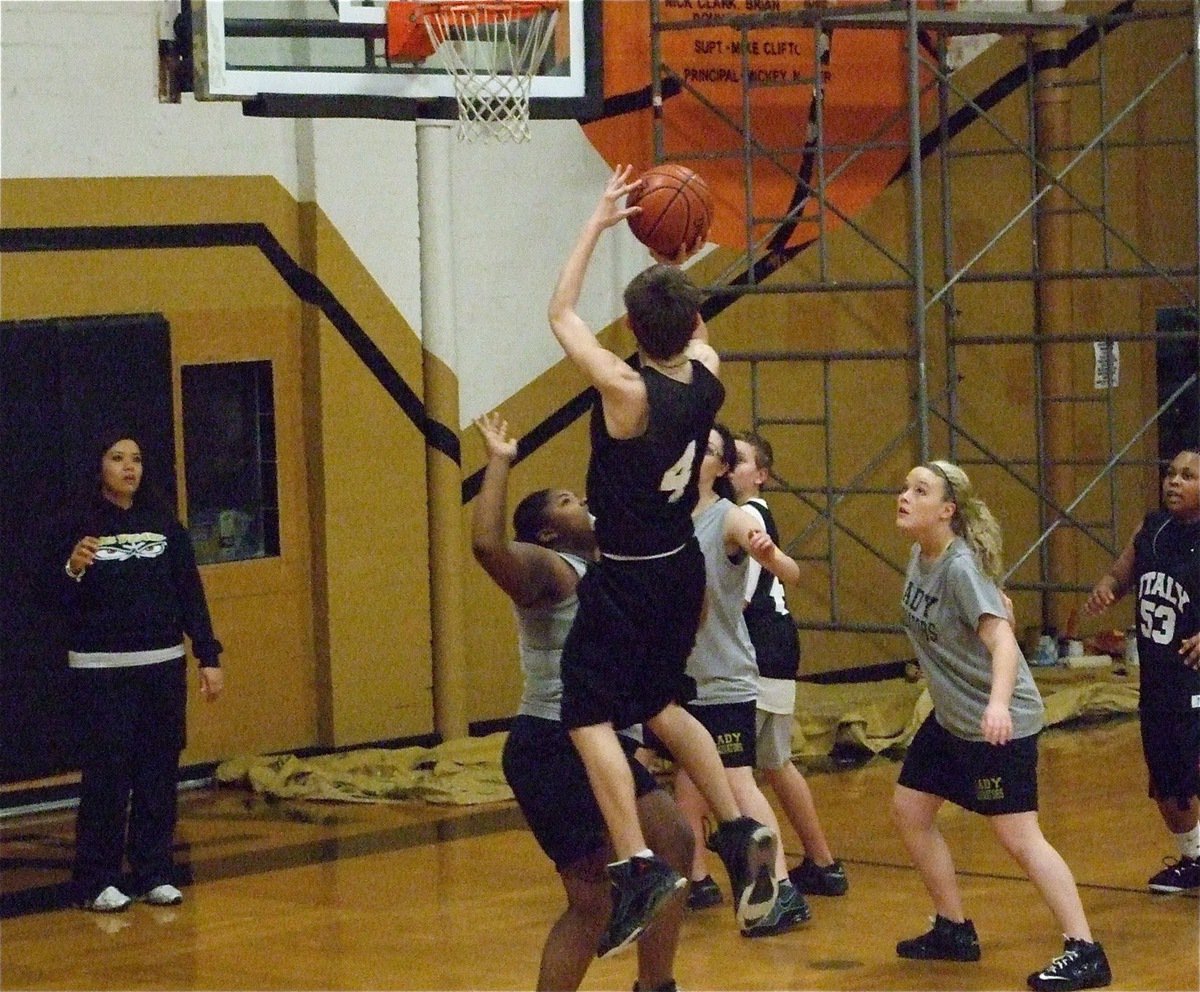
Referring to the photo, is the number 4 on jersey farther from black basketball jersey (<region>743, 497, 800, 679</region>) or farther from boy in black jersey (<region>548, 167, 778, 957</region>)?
black basketball jersey (<region>743, 497, 800, 679</region>)

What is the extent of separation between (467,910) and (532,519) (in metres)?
2.37

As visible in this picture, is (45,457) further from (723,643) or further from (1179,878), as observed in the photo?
(1179,878)

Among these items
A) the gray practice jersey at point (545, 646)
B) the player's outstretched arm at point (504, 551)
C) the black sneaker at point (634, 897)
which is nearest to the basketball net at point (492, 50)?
the player's outstretched arm at point (504, 551)

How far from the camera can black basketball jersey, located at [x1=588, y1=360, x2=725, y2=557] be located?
18.1 feet

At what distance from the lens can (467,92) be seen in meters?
9.27

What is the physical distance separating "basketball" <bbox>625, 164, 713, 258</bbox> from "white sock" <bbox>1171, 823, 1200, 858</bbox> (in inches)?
122

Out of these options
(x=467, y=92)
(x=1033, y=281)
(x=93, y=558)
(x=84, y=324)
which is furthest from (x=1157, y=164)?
(x=93, y=558)

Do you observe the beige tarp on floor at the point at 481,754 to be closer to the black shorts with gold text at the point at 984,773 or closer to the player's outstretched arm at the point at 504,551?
the black shorts with gold text at the point at 984,773

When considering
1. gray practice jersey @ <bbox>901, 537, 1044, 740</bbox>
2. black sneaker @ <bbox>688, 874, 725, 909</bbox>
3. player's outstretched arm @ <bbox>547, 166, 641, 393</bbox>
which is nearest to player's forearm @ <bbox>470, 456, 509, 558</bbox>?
player's outstretched arm @ <bbox>547, 166, 641, 393</bbox>

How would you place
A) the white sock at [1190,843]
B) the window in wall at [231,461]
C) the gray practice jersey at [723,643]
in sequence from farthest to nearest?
the window in wall at [231,461]
the white sock at [1190,843]
the gray practice jersey at [723,643]

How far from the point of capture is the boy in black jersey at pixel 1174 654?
24.9 feet

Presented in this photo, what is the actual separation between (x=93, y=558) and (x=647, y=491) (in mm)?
3175

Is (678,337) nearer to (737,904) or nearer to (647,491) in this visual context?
(647,491)

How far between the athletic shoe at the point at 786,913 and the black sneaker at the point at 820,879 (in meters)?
0.41
